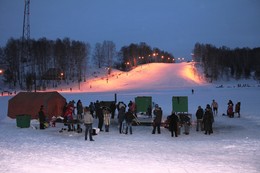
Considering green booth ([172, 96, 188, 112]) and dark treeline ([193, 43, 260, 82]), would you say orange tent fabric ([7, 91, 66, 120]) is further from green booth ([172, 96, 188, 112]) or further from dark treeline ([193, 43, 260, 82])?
dark treeline ([193, 43, 260, 82])

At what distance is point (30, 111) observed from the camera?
22562 mm

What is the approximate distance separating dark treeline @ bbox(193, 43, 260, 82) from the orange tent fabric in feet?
239

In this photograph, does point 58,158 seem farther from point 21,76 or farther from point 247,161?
point 21,76

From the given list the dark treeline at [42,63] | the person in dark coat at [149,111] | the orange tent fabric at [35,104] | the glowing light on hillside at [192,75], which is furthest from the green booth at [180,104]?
the glowing light on hillside at [192,75]

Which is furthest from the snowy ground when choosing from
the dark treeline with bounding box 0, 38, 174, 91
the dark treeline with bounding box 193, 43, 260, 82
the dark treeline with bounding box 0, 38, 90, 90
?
the dark treeline with bounding box 193, 43, 260, 82

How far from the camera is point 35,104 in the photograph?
73.8 feet

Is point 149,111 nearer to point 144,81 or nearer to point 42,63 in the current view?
point 144,81

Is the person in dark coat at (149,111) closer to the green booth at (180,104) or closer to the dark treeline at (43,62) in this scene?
the green booth at (180,104)

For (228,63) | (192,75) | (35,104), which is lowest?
(35,104)

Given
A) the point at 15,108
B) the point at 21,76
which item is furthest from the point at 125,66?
the point at 15,108

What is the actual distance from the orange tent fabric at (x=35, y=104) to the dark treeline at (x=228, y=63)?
72.7 meters

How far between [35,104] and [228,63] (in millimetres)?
95703

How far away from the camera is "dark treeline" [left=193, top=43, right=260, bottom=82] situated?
314ft

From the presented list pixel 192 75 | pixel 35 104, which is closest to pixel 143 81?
pixel 192 75
